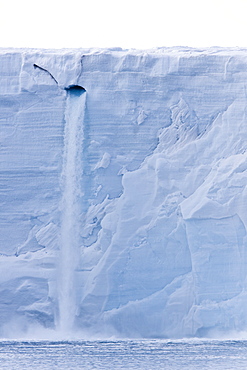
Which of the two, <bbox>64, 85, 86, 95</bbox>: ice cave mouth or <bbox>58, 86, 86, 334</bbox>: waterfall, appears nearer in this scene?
<bbox>58, 86, 86, 334</bbox>: waterfall

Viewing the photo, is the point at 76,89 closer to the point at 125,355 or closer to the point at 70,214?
the point at 70,214

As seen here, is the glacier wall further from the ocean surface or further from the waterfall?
the ocean surface

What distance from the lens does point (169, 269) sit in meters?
13.3

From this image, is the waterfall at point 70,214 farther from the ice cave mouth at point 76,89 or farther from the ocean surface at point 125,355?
the ocean surface at point 125,355

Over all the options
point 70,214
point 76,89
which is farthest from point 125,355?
point 76,89

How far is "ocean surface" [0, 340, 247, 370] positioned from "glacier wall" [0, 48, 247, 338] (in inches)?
18.8

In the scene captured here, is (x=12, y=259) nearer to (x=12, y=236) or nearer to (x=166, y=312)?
(x=12, y=236)

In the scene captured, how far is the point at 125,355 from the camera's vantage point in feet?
38.5

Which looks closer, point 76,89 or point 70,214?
point 70,214

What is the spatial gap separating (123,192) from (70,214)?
0.69 m

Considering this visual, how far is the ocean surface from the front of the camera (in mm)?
11062

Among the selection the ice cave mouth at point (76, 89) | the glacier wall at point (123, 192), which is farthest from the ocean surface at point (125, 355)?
the ice cave mouth at point (76, 89)

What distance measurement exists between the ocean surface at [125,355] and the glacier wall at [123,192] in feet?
1.56

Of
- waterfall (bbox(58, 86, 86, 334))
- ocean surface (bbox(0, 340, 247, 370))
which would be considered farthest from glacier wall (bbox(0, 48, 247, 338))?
ocean surface (bbox(0, 340, 247, 370))
